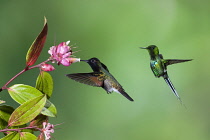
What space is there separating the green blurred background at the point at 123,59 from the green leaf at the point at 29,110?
1234mm

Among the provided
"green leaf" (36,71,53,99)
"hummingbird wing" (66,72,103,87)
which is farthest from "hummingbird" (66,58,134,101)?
"green leaf" (36,71,53,99)

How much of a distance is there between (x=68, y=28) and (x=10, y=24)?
1.16 feet

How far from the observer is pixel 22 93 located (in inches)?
19.0

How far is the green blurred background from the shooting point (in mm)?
1778

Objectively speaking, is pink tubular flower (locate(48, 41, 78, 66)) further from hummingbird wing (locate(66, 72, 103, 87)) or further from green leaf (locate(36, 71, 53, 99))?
hummingbird wing (locate(66, 72, 103, 87))

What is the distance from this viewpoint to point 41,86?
50cm

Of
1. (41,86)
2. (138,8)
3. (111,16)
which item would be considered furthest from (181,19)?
(41,86)

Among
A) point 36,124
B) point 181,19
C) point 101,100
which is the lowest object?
point 36,124

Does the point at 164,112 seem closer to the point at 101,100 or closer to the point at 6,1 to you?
the point at 101,100

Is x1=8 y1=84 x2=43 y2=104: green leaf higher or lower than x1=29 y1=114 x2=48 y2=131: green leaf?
below

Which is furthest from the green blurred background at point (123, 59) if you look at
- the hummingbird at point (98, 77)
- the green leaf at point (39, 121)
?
the green leaf at point (39, 121)

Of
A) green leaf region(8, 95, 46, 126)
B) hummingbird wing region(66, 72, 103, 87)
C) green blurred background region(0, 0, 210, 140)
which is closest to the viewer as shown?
green leaf region(8, 95, 46, 126)

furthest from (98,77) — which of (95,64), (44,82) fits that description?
(44,82)

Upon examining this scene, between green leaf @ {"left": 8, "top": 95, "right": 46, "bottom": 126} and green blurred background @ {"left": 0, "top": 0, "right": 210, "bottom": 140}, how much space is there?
1.23 meters
